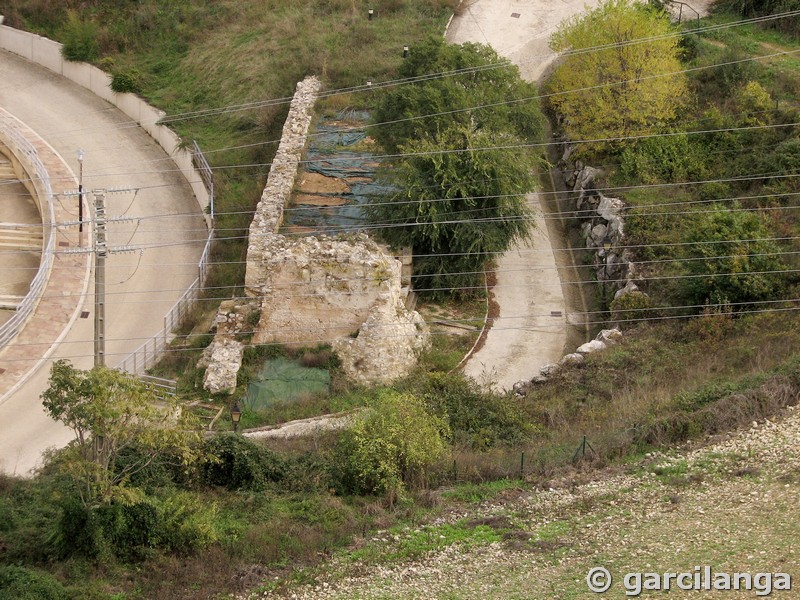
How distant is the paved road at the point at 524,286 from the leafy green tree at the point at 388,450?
491cm

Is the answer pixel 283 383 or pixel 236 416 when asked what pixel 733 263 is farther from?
pixel 236 416

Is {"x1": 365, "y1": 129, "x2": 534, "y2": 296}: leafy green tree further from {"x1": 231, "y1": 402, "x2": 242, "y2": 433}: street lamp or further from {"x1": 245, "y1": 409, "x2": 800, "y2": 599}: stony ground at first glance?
{"x1": 245, "y1": 409, "x2": 800, "y2": 599}: stony ground

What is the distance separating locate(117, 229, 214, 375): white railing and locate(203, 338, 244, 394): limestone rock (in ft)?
6.91

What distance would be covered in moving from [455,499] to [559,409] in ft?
18.4

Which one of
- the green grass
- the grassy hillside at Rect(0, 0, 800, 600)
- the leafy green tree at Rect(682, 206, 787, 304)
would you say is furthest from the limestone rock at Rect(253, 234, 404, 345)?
the green grass

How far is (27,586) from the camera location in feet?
82.7

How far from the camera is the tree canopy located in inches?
1556

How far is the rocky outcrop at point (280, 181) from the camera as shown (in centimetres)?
3838

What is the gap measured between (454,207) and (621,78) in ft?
30.3

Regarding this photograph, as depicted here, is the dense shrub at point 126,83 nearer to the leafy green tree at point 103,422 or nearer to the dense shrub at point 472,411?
the dense shrub at point 472,411

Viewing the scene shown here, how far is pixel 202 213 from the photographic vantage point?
48.2 meters

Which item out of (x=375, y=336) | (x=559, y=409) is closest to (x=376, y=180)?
(x=375, y=336)

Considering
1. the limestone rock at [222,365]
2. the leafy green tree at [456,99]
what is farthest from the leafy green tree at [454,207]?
the limestone rock at [222,365]

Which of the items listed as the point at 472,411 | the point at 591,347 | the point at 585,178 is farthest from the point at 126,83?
the point at 472,411
